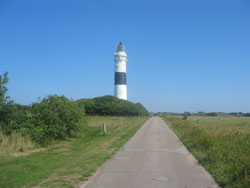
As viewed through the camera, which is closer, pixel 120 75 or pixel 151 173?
pixel 151 173

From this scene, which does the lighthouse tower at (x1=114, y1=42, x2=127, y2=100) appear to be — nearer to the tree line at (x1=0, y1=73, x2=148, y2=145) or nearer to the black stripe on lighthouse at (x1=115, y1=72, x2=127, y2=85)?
the black stripe on lighthouse at (x1=115, y1=72, x2=127, y2=85)

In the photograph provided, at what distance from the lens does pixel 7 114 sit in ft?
41.1

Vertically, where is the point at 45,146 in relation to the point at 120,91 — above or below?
below

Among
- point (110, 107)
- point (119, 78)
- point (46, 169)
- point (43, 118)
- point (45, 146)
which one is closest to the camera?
point (46, 169)

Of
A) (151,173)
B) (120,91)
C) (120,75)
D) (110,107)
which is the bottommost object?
(151,173)

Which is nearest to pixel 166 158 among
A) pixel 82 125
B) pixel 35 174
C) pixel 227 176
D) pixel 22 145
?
pixel 227 176

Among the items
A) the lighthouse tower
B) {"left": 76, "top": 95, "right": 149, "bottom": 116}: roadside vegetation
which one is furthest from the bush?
{"left": 76, "top": 95, "right": 149, "bottom": 116}: roadside vegetation

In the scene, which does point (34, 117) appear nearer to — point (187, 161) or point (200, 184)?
point (187, 161)

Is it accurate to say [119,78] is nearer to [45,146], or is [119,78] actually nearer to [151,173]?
[45,146]

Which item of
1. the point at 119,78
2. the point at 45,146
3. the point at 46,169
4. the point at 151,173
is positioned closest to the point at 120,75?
the point at 119,78

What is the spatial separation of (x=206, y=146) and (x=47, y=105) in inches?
388

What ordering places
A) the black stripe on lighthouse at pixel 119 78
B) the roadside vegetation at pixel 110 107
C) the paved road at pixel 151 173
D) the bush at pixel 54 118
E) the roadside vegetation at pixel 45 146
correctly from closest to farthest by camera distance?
the paved road at pixel 151 173, the roadside vegetation at pixel 45 146, the bush at pixel 54 118, the black stripe on lighthouse at pixel 119 78, the roadside vegetation at pixel 110 107

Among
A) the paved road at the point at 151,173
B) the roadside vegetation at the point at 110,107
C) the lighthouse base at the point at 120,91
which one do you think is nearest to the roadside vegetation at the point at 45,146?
the paved road at the point at 151,173

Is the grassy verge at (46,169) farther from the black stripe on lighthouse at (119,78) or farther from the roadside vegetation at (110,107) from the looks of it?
the roadside vegetation at (110,107)
